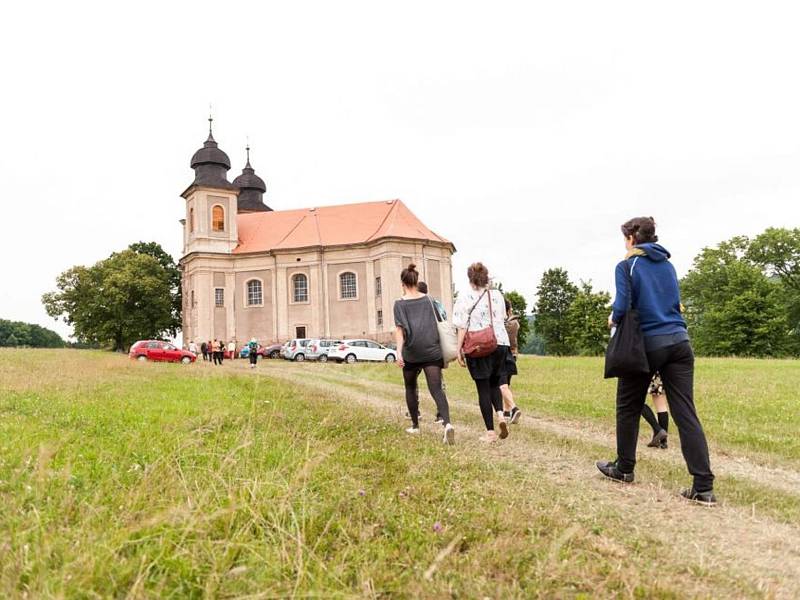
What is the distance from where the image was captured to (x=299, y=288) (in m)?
46.5

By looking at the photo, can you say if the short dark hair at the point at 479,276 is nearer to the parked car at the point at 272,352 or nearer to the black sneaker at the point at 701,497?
the black sneaker at the point at 701,497

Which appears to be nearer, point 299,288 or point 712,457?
point 712,457

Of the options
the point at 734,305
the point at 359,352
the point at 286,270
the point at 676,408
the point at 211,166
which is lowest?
the point at 676,408

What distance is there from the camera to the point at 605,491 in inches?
182

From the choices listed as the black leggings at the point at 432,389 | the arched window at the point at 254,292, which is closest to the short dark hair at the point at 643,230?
the black leggings at the point at 432,389

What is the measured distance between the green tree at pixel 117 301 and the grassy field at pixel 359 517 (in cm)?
4769

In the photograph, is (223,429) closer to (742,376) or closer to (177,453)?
(177,453)

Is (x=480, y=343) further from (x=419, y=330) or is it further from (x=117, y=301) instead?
(x=117, y=301)

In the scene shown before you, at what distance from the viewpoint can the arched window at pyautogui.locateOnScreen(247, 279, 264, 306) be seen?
153 feet

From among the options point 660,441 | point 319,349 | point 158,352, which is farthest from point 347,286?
point 660,441

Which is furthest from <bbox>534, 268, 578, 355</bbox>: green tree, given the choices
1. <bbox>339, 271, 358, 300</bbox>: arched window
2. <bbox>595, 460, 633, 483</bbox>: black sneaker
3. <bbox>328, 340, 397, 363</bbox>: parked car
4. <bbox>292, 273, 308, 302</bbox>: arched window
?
<bbox>595, 460, 633, 483</bbox>: black sneaker

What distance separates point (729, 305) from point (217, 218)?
41188 mm

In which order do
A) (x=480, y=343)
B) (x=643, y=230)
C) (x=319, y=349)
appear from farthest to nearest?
(x=319, y=349), (x=480, y=343), (x=643, y=230)

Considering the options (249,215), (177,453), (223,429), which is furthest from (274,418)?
(249,215)
